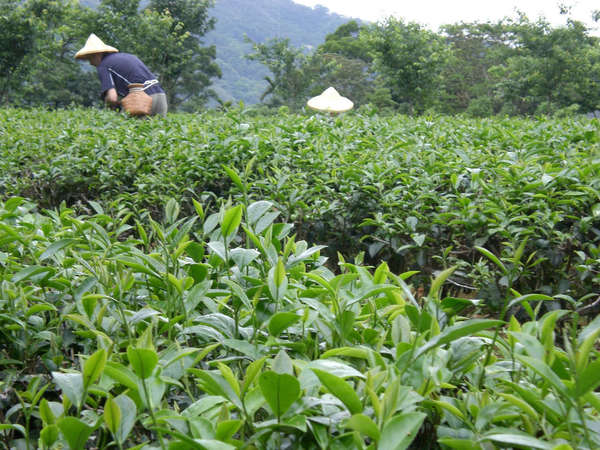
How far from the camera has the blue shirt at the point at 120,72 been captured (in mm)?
7096

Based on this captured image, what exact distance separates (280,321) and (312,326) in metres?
0.17

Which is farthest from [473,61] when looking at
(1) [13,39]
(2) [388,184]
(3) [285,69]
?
(2) [388,184]

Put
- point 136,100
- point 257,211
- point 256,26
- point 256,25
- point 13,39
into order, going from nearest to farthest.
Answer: point 257,211
point 136,100
point 13,39
point 256,26
point 256,25

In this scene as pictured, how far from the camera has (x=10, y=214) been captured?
5.65 ft

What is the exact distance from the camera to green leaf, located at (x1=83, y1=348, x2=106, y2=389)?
0.78 metres

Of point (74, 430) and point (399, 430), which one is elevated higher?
point (399, 430)

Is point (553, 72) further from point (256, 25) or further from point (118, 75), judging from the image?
point (256, 25)

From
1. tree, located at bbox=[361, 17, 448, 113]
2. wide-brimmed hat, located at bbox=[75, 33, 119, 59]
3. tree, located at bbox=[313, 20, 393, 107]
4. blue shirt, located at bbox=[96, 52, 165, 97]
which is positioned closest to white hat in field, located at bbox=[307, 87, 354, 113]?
wide-brimmed hat, located at bbox=[75, 33, 119, 59]

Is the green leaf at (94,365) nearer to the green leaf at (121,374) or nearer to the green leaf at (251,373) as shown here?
the green leaf at (121,374)

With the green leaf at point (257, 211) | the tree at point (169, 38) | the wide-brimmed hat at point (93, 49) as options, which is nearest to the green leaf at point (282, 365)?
the green leaf at point (257, 211)

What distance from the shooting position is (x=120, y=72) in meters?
7.11

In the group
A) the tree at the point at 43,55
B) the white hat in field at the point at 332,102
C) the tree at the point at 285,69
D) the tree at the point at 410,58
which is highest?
the tree at the point at 410,58

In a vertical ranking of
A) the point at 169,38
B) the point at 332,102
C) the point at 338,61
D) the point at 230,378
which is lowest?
the point at 230,378

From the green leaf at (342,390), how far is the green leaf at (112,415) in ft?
0.91
